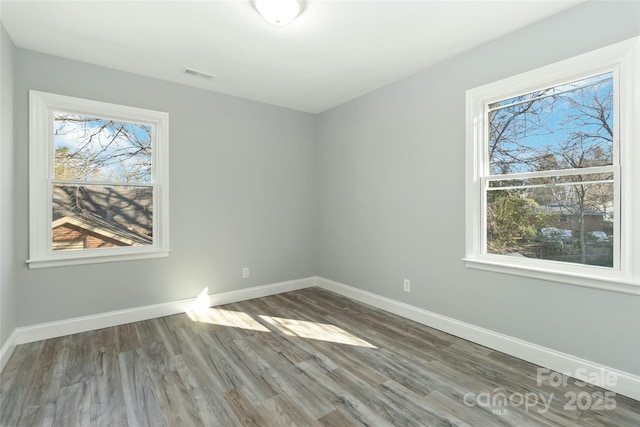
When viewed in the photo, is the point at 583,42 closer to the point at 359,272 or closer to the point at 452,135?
the point at 452,135

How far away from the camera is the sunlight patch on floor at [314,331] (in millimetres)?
2814

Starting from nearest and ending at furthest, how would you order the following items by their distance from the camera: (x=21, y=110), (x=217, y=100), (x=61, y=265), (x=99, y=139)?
(x=21, y=110), (x=61, y=265), (x=99, y=139), (x=217, y=100)

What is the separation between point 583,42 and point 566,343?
217 centimetres

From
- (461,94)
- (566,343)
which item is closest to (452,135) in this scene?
(461,94)

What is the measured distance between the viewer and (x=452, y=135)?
2.92m

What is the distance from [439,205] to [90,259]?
3553 mm

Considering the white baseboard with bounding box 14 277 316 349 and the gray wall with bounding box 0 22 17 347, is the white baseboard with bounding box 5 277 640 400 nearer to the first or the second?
the white baseboard with bounding box 14 277 316 349

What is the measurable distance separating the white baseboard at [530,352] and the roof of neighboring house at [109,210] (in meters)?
2.89

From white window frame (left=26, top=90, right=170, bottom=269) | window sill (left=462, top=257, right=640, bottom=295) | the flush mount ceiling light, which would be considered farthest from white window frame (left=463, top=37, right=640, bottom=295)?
white window frame (left=26, top=90, right=170, bottom=269)

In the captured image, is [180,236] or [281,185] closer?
[180,236]

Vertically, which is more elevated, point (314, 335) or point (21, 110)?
point (21, 110)

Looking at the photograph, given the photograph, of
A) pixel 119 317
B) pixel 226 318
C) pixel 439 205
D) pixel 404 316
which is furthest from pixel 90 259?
pixel 439 205

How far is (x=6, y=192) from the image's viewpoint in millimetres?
2447

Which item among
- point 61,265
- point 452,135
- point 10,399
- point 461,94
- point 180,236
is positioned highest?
point 461,94
